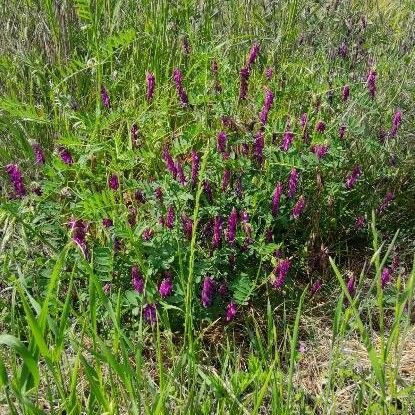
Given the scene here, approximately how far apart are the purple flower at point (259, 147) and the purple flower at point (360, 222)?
44 centimetres

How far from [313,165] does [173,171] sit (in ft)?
1.59

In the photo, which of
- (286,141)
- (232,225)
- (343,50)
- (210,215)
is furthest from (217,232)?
(343,50)

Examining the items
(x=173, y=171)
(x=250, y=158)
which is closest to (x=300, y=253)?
(x=250, y=158)

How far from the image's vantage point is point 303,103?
7.39 feet

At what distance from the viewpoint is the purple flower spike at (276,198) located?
169 cm

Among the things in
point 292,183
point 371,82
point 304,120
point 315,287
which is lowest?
point 315,287


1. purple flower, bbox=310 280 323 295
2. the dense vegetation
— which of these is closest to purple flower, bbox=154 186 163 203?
the dense vegetation

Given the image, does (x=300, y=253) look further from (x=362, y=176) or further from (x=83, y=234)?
(x=83, y=234)

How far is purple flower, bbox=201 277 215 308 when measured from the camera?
1.56 meters

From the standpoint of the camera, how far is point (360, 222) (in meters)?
2.00

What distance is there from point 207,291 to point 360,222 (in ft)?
2.32

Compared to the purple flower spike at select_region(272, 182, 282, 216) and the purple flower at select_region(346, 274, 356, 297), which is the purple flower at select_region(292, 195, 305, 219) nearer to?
the purple flower spike at select_region(272, 182, 282, 216)

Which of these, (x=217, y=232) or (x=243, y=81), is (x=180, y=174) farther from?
(x=243, y=81)

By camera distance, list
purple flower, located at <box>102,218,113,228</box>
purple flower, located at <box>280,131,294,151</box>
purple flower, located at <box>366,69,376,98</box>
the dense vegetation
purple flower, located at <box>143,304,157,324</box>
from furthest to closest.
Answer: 1. purple flower, located at <box>366,69,376,98</box>
2. purple flower, located at <box>280,131,294,151</box>
3. purple flower, located at <box>102,218,113,228</box>
4. purple flower, located at <box>143,304,157,324</box>
5. the dense vegetation
